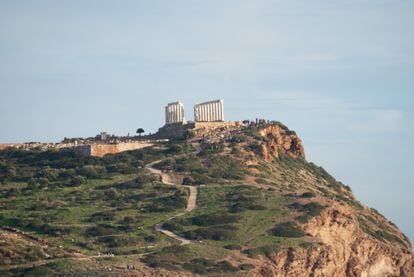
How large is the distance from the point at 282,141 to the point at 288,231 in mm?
32870

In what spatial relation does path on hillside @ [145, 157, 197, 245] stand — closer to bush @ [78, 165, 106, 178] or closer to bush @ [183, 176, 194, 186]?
bush @ [183, 176, 194, 186]

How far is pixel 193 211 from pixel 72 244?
12.9 metres

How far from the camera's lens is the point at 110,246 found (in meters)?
83.1

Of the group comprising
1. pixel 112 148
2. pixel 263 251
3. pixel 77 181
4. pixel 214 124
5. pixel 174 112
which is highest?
pixel 174 112

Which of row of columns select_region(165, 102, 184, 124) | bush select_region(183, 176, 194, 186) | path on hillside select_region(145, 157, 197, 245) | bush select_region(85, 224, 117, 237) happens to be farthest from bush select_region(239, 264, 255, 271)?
row of columns select_region(165, 102, 184, 124)

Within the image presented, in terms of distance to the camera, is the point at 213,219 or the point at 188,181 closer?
the point at 213,219

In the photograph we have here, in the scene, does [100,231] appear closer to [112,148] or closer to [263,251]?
[263,251]

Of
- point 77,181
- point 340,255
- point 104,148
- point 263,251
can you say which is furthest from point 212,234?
point 104,148

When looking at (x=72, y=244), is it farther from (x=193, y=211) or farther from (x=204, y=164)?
(x=204, y=164)

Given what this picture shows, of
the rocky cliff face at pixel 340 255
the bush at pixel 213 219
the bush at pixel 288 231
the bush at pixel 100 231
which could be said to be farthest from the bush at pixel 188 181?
the bush at pixel 100 231

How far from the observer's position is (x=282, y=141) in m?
119

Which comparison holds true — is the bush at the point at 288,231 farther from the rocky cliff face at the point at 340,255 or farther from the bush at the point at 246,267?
the bush at the point at 246,267

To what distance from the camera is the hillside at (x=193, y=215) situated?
8006 cm

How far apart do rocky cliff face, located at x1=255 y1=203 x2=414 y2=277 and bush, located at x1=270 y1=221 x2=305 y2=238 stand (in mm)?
1295
